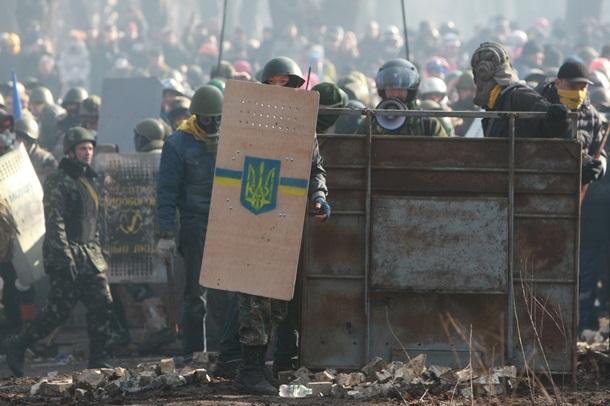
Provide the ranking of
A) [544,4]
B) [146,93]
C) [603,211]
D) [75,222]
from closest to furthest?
[75,222] → [603,211] → [146,93] → [544,4]

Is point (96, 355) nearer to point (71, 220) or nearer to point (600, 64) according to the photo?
point (71, 220)

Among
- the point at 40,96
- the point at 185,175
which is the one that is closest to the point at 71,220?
the point at 185,175

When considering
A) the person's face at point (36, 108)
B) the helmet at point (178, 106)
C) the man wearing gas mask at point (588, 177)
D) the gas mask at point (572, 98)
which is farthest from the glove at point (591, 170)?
the person's face at point (36, 108)

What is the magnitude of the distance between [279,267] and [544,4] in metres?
67.3

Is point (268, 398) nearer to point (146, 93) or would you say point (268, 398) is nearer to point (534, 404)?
point (534, 404)

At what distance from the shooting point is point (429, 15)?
2869 inches

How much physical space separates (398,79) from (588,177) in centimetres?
155

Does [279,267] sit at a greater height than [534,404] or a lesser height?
greater

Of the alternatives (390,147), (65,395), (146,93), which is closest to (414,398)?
(390,147)

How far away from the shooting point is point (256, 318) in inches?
309

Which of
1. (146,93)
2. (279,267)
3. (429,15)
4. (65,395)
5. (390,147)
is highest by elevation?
(429,15)

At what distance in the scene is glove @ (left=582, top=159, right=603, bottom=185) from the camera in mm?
9445

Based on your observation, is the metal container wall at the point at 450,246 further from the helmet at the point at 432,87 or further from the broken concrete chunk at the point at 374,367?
the helmet at the point at 432,87

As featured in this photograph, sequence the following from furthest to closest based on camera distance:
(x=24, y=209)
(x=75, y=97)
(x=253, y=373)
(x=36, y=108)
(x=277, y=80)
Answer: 1. (x=36, y=108)
2. (x=75, y=97)
3. (x=24, y=209)
4. (x=277, y=80)
5. (x=253, y=373)
